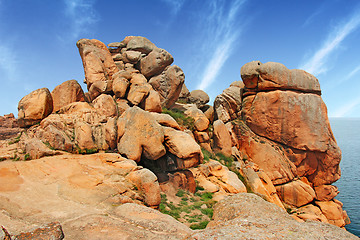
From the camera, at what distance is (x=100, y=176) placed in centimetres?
1212

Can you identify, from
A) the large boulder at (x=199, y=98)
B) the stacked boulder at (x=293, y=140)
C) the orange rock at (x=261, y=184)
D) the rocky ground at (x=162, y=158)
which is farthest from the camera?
the large boulder at (x=199, y=98)

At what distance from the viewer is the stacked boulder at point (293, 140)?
81.9 ft

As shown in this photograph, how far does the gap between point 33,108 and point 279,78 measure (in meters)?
24.4

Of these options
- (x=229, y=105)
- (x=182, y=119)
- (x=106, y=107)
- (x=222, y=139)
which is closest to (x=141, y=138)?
(x=106, y=107)

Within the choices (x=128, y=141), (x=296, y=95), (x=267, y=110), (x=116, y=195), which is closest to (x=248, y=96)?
(x=267, y=110)

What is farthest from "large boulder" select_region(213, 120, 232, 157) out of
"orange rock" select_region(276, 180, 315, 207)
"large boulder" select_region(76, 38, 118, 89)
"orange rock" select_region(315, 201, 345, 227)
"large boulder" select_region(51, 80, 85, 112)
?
"large boulder" select_region(51, 80, 85, 112)

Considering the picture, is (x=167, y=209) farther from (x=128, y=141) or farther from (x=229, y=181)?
(x=229, y=181)

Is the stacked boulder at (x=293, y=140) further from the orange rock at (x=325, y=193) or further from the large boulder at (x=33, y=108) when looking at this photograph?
the large boulder at (x=33, y=108)

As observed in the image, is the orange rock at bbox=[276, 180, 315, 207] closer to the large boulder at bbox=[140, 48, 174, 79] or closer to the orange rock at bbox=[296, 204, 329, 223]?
the orange rock at bbox=[296, 204, 329, 223]

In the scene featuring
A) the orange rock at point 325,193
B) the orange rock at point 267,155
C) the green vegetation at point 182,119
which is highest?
the green vegetation at point 182,119

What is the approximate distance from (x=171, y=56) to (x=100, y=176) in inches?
676

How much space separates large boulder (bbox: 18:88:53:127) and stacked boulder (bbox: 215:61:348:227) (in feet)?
65.9

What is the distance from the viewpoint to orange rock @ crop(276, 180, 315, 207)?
24422mm

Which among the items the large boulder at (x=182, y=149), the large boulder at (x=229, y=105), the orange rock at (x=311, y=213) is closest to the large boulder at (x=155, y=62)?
the large boulder at (x=229, y=105)
